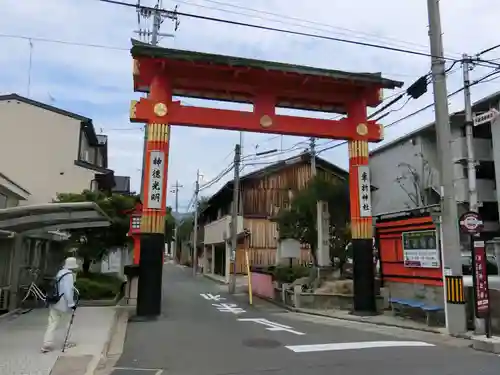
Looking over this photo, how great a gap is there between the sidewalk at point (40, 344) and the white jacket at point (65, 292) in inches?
31.7

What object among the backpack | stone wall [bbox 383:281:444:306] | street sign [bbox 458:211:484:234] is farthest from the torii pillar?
street sign [bbox 458:211:484:234]

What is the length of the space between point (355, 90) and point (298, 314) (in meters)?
8.56

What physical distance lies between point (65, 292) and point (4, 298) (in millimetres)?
6177

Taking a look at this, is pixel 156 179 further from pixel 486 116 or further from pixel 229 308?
pixel 486 116

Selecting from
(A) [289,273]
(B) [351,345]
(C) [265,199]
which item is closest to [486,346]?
(B) [351,345]

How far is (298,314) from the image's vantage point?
1744 cm

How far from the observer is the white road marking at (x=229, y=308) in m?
18.0

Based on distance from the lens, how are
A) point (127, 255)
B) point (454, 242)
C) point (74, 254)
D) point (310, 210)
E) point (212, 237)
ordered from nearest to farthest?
point (454, 242), point (74, 254), point (310, 210), point (127, 255), point (212, 237)

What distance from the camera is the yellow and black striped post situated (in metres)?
11.9

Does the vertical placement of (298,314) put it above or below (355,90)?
below

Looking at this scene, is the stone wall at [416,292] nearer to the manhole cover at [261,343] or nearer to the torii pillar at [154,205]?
the manhole cover at [261,343]

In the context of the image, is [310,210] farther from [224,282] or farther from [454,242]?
[224,282]

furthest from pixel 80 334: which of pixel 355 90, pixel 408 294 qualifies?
pixel 355 90

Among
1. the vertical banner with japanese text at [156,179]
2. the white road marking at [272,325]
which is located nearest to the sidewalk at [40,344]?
the vertical banner with japanese text at [156,179]
